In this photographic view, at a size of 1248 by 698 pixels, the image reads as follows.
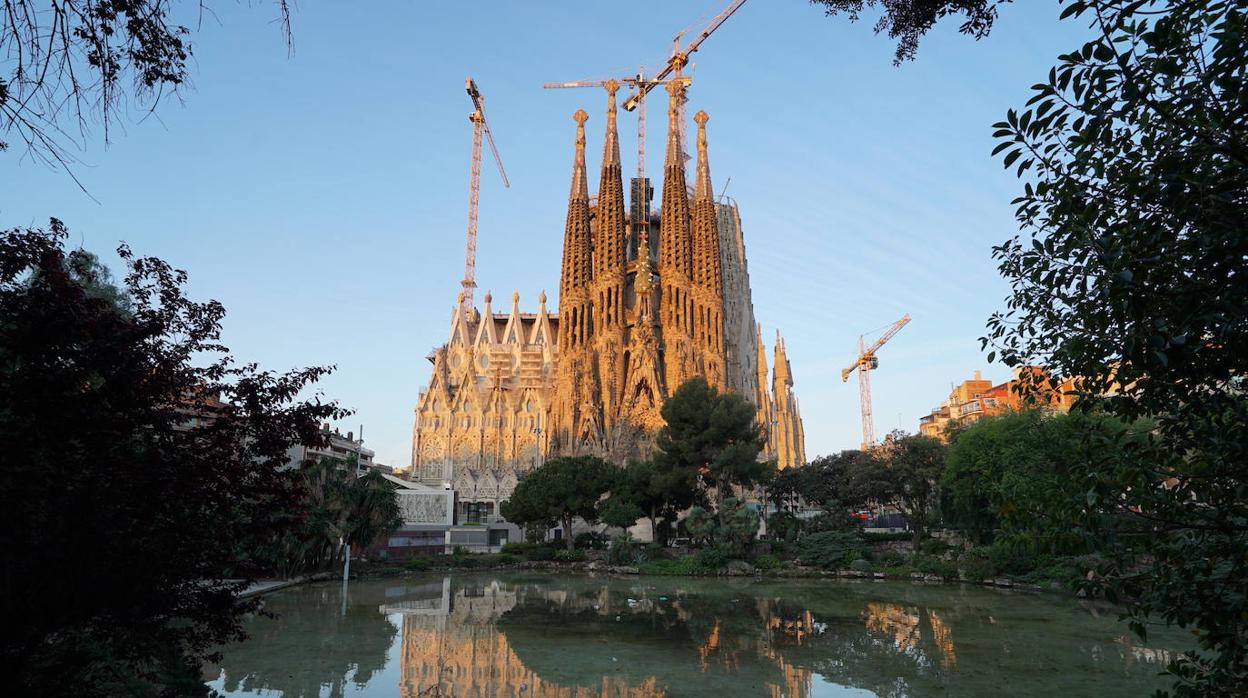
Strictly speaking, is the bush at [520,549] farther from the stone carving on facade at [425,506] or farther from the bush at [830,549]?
the bush at [830,549]

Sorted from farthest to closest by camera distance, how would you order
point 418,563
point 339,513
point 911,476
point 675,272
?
point 675,272
point 911,476
point 418,563
point 339,513

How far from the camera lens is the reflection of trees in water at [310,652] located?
40.3 feet

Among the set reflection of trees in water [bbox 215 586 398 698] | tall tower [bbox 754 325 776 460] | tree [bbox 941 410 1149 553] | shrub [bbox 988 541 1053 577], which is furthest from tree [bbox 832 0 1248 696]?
tall tower [bbox 754 325 776 460]

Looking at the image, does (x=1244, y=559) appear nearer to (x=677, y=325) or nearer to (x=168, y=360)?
(x=168, y=360)

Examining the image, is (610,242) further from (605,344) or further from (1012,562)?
(1012,562)

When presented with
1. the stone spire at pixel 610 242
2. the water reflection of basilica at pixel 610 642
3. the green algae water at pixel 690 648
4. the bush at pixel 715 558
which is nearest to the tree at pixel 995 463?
the green algae water at pixel 690 648

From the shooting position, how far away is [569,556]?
4094cm

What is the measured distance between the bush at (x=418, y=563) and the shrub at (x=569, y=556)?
24.1 ft

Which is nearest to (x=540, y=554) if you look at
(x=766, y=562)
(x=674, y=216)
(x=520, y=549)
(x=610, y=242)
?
(x=520, y=549)

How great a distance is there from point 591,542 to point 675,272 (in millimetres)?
29328

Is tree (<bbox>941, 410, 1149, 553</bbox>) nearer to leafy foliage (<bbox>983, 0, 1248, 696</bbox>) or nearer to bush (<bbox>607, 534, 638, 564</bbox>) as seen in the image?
leafy foliage (<bbox>983, 0, 1248, 696</bbox>)

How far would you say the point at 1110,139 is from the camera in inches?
171

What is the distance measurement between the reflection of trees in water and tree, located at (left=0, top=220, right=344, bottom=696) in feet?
18.0

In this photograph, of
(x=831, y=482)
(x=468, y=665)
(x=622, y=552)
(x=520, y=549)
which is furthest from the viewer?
(x=831, y=482)
